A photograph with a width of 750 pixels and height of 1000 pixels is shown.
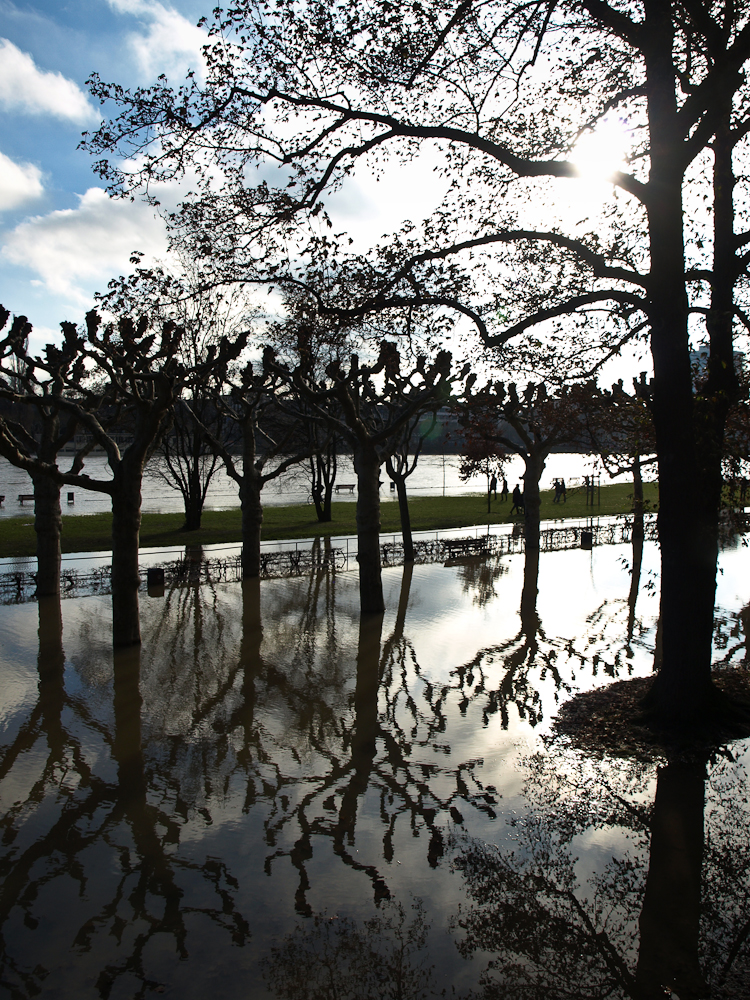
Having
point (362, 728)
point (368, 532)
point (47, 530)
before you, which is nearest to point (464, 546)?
point (368, 532)

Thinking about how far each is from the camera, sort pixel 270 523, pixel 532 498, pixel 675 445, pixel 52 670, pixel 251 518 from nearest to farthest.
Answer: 1. pixel 675 445
2. pixel 52 670
3. pixel 251 518
4. pixel 532 498
5. pixel 270 523

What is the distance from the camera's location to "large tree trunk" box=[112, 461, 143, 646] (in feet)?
44.5

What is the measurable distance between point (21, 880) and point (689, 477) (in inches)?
347

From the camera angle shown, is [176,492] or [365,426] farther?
[176,492]

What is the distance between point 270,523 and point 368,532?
24087mm

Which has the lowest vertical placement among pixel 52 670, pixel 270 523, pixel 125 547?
pixel 52 670

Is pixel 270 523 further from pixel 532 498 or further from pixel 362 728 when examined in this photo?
pixel 362 728

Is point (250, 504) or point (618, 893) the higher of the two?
point (250, 504)

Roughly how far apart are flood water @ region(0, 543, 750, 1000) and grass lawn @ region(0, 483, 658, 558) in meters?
16.9

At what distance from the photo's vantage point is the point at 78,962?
16.3 ft

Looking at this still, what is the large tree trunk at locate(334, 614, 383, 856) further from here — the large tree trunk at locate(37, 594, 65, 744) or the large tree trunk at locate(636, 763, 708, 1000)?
the large tree trunk at locate(37, 594, 65, 744)

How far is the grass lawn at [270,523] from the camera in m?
31.1

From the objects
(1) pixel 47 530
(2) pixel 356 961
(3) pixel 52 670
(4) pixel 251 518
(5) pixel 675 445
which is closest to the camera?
(2) pixel 356 961

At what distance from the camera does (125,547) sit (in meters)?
13.8
